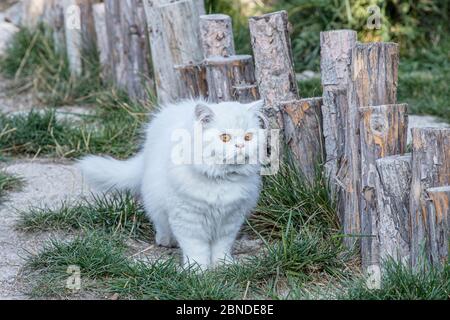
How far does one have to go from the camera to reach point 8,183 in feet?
17.8

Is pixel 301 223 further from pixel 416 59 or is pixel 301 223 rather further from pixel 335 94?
pixel 416 59

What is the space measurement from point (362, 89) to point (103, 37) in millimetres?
3403

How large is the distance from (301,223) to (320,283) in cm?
56

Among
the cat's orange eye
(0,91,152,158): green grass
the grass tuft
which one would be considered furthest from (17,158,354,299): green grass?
the grass tuft

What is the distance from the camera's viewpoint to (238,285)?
3.97 m

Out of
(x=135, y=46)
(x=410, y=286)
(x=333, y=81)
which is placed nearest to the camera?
(x=410, y=286)

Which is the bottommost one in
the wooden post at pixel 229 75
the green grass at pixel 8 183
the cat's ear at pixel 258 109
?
the green grass at pixel 8 183

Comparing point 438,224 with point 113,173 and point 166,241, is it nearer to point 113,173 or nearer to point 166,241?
point 166,241

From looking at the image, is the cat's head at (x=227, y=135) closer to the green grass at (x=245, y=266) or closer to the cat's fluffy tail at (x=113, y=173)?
the green grass at (x=245, y=266)

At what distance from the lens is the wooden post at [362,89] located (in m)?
4.05

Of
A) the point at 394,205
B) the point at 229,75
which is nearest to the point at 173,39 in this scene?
the point at 229,75

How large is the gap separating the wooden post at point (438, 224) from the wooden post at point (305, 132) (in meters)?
1.06

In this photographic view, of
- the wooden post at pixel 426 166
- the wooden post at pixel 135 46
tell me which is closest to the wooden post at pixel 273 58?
the wooden post at pixel 426 166
